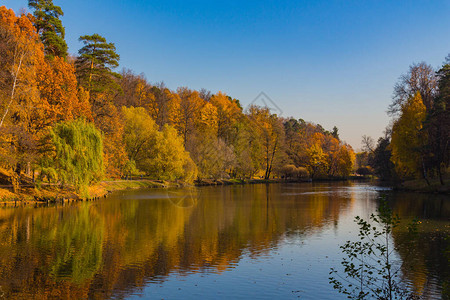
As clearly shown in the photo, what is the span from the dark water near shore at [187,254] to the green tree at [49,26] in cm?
2115

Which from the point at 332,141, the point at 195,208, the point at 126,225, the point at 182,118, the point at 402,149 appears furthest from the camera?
the point at 332,141

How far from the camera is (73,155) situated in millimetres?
34656

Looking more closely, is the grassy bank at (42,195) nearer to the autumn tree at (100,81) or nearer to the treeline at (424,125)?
the autumn tree at (100,81)

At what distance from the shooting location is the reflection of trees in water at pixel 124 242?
12844 mm

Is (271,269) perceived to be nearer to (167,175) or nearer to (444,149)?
(444,149)

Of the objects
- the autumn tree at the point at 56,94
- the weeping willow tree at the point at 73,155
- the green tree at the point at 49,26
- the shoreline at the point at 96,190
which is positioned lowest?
the shoreline at the point at 96,190

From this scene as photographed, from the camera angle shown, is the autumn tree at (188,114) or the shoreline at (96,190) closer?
the shoreline at (96,190)

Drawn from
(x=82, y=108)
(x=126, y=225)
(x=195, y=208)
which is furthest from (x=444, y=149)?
(x=82, y=108)

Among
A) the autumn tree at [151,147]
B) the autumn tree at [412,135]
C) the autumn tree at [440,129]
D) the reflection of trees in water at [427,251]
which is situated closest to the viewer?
the reflection of trees in water at [427,251]

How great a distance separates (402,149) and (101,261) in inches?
1826

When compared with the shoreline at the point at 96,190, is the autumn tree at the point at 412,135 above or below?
above

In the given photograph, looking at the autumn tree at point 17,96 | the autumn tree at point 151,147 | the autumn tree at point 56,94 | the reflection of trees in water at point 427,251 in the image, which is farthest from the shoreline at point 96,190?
the reflection of trees in water at point 427,251

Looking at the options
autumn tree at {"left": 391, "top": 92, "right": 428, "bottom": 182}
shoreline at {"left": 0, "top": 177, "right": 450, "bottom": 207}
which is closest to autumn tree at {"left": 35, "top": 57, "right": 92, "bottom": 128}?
shoreline at {"left": 0, "top": 177, "right": 450, "bottom": 207}

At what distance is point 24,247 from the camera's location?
17250 millimetres
